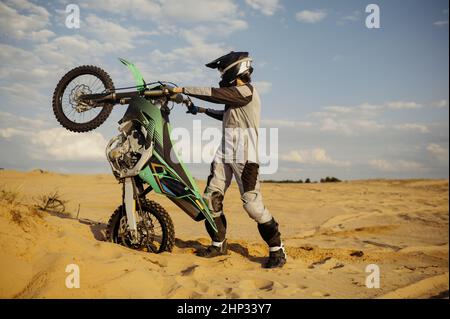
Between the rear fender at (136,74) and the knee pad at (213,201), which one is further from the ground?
the rear fender at (136,74)

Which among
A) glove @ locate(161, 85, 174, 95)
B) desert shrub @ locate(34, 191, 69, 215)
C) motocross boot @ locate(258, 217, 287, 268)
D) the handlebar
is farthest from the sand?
glove @ locate(161, 85, 174, 95)

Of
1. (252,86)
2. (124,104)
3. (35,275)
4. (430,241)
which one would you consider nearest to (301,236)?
(430,241)

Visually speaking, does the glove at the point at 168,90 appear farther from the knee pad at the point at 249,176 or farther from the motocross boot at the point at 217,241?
the motocross boot at the point at 217,241

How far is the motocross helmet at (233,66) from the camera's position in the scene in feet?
15.1

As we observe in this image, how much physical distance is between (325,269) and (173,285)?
1795 mm

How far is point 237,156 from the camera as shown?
460 cm

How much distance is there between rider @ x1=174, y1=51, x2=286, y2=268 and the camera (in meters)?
4.44

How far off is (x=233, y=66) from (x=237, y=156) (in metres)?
1.04

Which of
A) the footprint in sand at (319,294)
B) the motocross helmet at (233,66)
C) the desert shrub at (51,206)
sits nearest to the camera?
the footprint in sand at (319,294)

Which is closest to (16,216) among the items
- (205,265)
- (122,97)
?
(122,97)

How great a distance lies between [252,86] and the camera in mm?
4641

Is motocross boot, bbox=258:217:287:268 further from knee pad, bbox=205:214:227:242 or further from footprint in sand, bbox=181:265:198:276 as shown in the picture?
footprint in sand, bbox=181:265:198:276

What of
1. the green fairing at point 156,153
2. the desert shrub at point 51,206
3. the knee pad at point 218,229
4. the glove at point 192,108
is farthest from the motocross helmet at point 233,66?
the desert shrub at point 51,206

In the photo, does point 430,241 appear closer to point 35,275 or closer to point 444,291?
point 444,291
